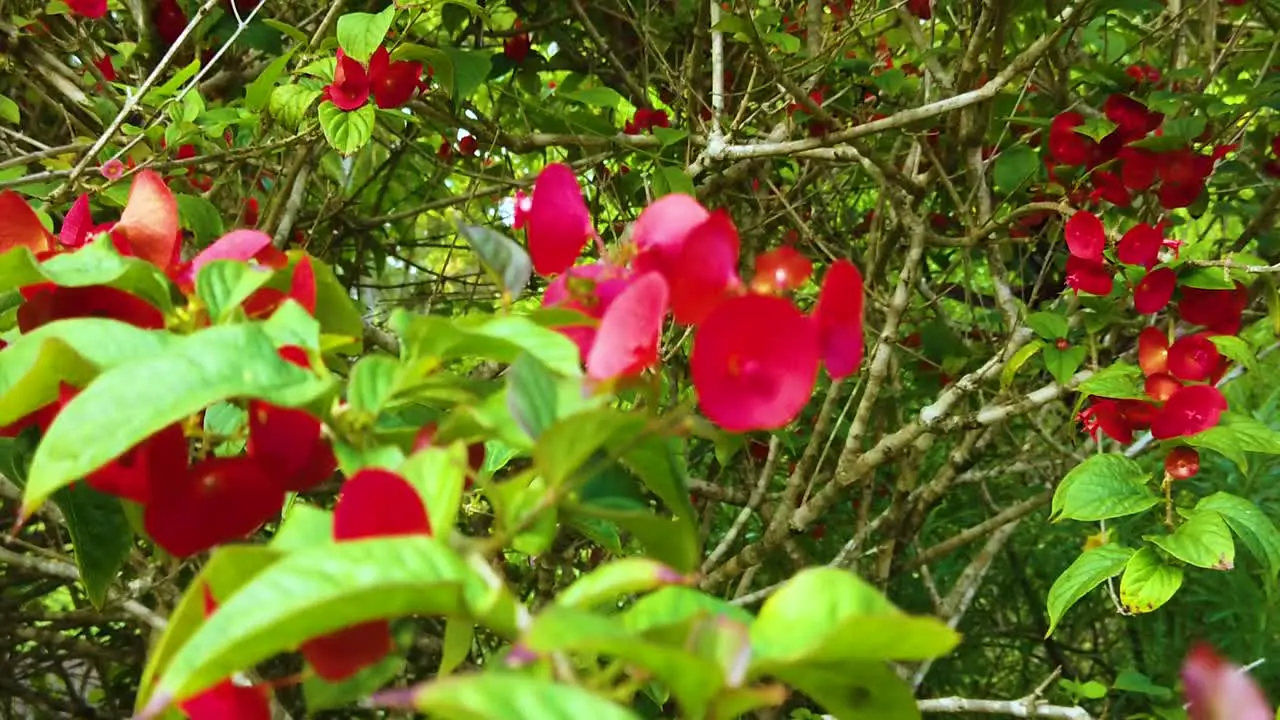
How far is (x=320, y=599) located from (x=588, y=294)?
0.22m

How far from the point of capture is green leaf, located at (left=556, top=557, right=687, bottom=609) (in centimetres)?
31

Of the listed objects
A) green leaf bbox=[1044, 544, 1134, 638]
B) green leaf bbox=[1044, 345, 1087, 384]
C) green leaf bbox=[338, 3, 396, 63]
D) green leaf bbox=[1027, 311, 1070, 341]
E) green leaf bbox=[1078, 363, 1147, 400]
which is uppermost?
green leaf bbox=[338, 3, 396, 63]

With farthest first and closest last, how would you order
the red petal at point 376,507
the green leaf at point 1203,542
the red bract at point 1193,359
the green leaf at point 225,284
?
the red bract at point 1193,359
the green leaf at point 1203,542
the green leaf at point 225,284
the red petal at point 376,507

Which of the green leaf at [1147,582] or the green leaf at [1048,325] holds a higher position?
the green leaf at [1048,325]

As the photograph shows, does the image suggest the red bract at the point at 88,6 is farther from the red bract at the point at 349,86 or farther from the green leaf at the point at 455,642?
the green leaf at the point at 455,642

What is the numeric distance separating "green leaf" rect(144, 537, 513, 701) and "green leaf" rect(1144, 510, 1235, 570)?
797mm

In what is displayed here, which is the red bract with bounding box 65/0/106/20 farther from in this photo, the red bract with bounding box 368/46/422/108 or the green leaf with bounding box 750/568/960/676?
the green leaf with bounding box 750/568/960/676

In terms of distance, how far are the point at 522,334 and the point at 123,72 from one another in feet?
4.76

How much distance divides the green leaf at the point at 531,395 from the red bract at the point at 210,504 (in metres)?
0.14

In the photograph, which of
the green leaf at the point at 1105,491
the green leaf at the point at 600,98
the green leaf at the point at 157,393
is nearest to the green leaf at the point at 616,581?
the green leaf at the point at 157,393

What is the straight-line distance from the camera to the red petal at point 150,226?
544 mm

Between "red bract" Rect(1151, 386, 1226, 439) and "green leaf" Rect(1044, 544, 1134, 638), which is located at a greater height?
"red bract" Rect(1151, 386, 1226, 439)

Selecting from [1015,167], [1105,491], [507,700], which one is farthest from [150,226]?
[1015,167]

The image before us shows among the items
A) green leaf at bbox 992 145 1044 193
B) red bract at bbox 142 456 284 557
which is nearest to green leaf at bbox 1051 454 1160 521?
green leaf at bbox 992 145 1044 193
